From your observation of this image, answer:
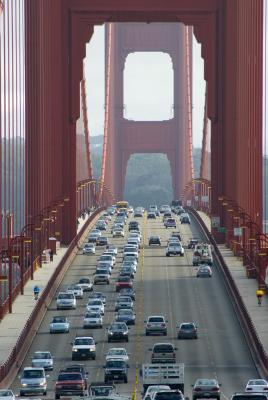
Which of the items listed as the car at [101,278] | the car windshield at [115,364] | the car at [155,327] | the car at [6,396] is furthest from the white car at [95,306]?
the car at [6,396]

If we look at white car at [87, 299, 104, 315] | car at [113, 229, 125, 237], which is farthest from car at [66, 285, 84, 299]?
car at [113, 229, 125, 237]

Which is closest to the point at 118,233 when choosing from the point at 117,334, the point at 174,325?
the point at 174,325

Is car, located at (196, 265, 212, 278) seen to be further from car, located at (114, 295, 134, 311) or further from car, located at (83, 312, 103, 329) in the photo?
car, located at (83, 312, 103, 329)

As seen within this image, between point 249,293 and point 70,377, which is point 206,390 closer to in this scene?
point 70,377

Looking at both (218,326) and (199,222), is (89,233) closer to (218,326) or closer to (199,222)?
(199,222)

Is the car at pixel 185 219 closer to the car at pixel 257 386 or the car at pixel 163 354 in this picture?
the car at pixel 163 354

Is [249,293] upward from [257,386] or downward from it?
downward
